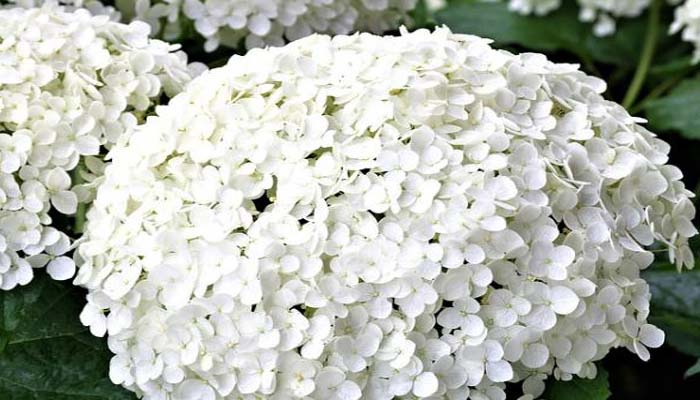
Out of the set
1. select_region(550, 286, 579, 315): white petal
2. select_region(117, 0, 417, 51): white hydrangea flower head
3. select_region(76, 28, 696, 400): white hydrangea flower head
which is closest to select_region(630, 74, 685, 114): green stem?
select_region(117, 0, 417, 51): white hydrangea flower head

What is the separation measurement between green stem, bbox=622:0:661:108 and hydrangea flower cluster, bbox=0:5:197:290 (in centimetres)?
120

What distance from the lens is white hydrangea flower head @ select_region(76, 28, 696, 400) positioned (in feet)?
4.17

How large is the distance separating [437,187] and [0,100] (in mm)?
547

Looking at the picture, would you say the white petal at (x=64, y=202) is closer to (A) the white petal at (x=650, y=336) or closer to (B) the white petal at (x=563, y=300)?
(B) the white petal at (x=563, y=300)

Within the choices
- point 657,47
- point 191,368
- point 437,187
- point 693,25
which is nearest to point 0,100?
point 191,368

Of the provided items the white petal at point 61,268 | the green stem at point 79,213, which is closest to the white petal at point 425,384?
the white petal at point 61,268

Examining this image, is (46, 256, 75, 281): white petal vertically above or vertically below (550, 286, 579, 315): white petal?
below

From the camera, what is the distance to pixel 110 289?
1.33 metres

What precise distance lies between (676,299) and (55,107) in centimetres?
90

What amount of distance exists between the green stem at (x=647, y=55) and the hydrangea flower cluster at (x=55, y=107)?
1.20m

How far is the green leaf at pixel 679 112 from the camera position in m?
2.17

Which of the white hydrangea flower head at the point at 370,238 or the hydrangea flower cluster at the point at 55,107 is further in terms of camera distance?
the hydrangea flower cluster at the point at 55,107

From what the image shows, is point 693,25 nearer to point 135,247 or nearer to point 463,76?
point 463,76

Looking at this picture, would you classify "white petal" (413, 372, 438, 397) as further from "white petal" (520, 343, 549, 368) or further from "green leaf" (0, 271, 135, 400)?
"green leaf" (0, 271, 135, 400)
